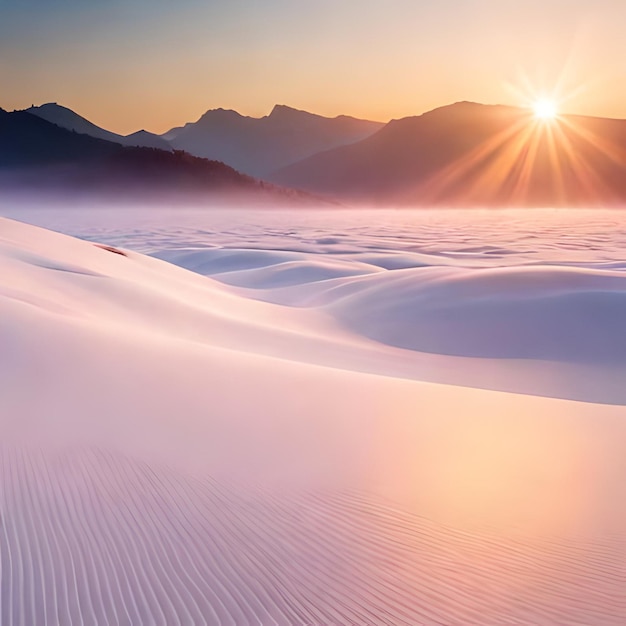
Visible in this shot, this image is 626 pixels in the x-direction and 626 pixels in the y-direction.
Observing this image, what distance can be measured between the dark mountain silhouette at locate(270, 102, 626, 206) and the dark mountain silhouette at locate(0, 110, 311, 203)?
58539 millimetres

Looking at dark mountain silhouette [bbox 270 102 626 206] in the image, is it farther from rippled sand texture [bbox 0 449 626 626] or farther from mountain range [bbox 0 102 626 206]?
rippled sand texture [bbox 0 449 626 626]

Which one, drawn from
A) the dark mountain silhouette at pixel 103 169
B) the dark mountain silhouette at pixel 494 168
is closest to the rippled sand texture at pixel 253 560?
the dark mountain silhouette at pixel 103 169

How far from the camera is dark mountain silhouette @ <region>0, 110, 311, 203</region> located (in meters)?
123

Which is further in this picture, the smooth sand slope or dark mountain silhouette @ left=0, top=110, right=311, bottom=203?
dark mountain silhouette @ left=0, top=110, right=311, bottom=203

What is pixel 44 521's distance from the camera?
256 centimetres

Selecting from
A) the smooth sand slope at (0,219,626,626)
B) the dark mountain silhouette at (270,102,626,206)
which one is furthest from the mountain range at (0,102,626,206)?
the smooth sand slope at (0,219,626,626)

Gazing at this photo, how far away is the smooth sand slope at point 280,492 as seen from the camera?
2.30 m

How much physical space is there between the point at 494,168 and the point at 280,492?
18684 centimetres

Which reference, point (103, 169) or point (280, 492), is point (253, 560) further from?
point (103, 169)

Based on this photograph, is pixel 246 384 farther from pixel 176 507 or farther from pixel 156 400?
pixel 176 507

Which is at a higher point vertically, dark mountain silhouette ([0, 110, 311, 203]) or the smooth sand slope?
dark mountain silhouette ([0, 110, 311, 203])

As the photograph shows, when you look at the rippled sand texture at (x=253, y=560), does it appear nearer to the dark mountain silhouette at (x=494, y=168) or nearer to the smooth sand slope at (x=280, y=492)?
the smooth sand slope at (x=280, y=492)

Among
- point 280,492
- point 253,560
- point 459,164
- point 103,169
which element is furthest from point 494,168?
point 253,560

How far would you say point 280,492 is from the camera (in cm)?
301
